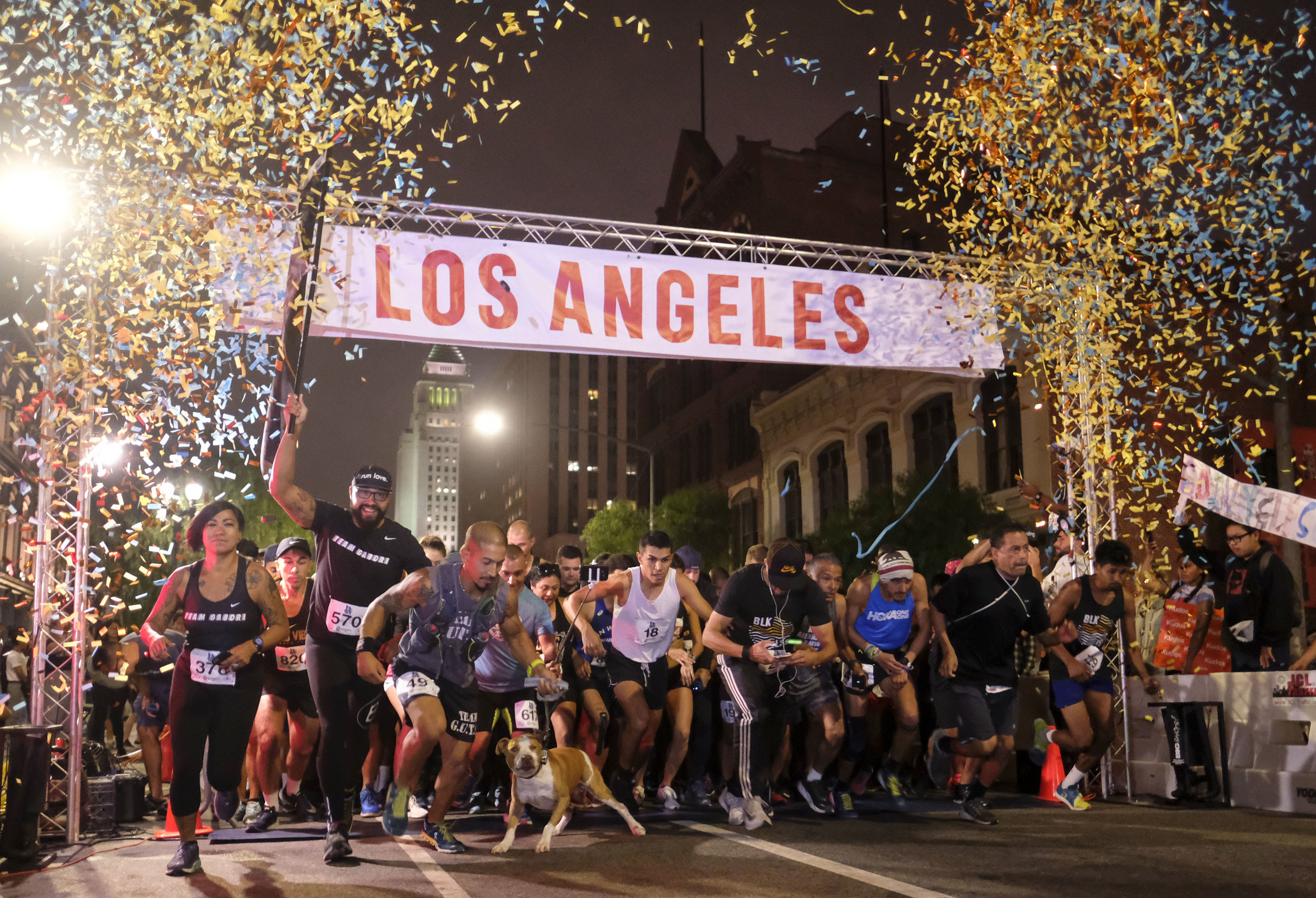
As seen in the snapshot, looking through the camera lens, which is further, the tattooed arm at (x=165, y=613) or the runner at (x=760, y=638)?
the runner at (x=760, y=638)

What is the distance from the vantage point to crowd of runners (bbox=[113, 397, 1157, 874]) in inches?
268

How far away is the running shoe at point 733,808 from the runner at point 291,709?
3029 mm

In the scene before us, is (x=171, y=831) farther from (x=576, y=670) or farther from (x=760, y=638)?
(x=760, y=638)

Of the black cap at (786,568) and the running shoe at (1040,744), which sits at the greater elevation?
the black cap at (786,568)

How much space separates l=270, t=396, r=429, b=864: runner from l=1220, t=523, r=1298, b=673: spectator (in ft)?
21.9

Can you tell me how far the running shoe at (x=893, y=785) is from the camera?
9.21 m

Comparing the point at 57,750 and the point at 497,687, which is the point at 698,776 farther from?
the point at 57,750

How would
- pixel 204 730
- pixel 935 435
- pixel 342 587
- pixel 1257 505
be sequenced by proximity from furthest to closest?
pixel 935 435 < pixel 1257 505 < pixel 342 587 < pixel 204 730

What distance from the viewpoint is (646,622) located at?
873cm

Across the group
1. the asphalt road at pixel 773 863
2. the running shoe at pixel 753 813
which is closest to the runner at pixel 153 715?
the asphalt road at pixel 773 863

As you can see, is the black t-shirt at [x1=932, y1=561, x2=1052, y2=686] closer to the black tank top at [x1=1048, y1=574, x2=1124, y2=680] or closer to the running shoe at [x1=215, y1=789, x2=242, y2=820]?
the black tank top at [x1=1048, y1=574, x2=1124, y2=680]

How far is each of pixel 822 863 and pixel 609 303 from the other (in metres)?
6.46

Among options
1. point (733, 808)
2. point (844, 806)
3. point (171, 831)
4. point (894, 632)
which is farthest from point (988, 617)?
point (171, 831)

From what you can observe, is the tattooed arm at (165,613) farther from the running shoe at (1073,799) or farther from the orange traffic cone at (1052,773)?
the orange traffic cone at (1052,773)
